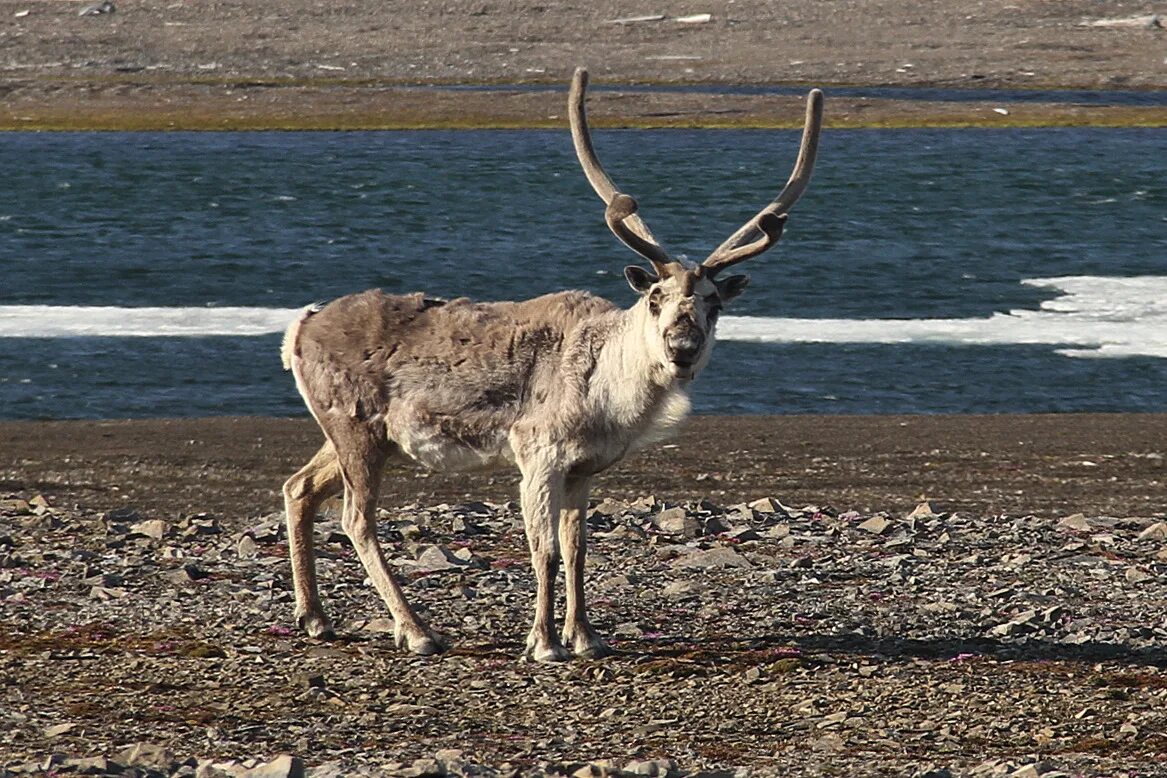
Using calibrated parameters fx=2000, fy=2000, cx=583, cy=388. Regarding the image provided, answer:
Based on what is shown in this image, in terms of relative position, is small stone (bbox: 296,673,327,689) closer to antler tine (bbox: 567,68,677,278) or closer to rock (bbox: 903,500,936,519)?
antler tine (bbox: 567,68,677,278)

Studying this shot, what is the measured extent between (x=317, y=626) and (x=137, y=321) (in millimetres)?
14577

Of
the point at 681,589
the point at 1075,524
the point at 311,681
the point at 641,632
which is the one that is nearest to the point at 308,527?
the point at 311,681

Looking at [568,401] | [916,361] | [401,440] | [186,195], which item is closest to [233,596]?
[401,440]

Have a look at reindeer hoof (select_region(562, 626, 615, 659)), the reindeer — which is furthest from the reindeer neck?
reindeer hoof (select_region(562, 626, 615, 659))

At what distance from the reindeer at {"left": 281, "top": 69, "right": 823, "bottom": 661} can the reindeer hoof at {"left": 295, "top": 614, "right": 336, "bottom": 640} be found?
0.01 metres

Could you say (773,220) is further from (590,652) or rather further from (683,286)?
(590,652)

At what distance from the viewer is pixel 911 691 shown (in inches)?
364

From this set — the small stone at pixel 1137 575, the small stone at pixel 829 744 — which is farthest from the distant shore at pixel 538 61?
the small stone at pixel 829 744

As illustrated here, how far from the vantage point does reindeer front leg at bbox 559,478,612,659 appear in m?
9.84

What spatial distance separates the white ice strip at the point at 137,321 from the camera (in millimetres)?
23250

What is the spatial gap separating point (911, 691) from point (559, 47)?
4285 cm

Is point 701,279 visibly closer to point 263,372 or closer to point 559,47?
point 263,372

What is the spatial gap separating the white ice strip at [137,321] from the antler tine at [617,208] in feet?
43.7

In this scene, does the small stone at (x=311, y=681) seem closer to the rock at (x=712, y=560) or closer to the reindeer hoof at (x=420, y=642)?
the reindeer hoof at (x=420, y=642)
